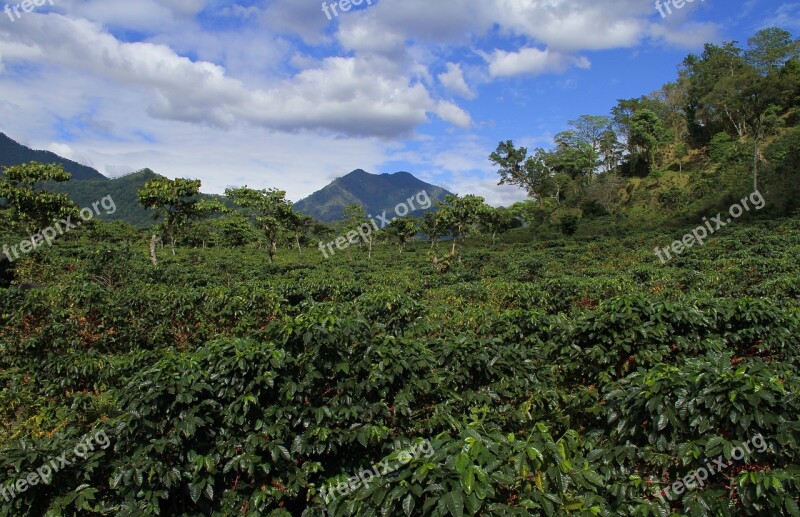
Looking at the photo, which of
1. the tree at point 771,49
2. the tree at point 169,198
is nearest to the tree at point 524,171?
the tree at point 771,49

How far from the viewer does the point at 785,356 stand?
18.8 ft

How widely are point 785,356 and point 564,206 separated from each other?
58.3 meters

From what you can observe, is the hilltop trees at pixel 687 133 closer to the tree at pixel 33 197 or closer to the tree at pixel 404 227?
the tree at pixel 404 227

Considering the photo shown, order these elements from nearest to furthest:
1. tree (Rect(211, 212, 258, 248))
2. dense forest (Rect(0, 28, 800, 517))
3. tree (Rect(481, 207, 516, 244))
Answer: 1. dense forest (Rect(0, 28, 800, 517))
2. tree (Rect(481, 207, 516, 244))
3. tree (Rect(211, 212, 258, 248))

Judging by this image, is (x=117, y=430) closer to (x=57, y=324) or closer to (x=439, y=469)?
(x=439, y=469)

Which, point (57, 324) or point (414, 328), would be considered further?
point (57, 324)

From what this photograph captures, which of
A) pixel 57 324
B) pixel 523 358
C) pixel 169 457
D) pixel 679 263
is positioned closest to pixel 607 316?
pixel 523 358
